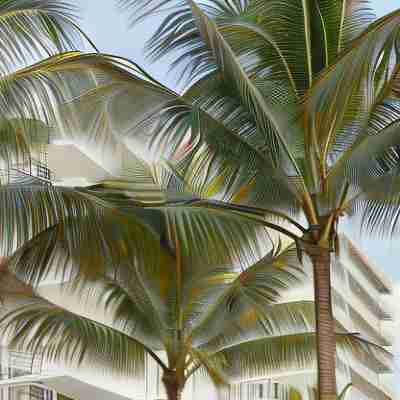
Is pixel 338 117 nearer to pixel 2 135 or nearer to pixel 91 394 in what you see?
pixel 2 135

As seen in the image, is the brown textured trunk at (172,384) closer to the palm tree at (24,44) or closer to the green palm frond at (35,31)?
the palm tree at (24,44)

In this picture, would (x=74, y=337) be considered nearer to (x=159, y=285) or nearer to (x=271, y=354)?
(x=159, y=285)

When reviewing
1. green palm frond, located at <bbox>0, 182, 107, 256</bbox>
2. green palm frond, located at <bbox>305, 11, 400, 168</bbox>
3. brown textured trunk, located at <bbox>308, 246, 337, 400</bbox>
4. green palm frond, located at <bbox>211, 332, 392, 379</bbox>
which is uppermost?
green palm frond, located at <bbox>305, 11, 400, 168</bbox>

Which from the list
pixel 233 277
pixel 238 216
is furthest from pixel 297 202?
pixel 233 277

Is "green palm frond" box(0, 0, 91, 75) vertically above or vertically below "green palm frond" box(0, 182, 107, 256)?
above

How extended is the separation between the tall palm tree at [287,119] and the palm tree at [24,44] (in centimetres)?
97

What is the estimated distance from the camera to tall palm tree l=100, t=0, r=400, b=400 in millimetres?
13484

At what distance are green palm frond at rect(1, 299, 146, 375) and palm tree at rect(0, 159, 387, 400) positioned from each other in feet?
0.05

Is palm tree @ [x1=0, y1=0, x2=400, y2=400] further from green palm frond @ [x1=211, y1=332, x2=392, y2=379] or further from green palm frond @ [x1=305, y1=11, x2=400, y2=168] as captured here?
green palm frond @ [x1=211, y1=332, x2=392, y2=379]

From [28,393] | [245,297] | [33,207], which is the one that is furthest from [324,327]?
[28,393]

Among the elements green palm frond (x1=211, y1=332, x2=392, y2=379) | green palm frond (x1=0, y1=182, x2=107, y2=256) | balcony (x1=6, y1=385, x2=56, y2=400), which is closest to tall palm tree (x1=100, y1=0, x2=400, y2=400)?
green palm frond (x1=0, y1=182, x2=107, y2=256)

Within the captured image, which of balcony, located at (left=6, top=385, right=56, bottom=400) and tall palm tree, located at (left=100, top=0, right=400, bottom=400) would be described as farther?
balcony, located at (left=6, top=385, right=56, bottom=400)

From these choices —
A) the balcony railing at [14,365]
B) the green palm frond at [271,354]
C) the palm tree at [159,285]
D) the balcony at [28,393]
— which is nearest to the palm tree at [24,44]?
the palm tree at [159,285]

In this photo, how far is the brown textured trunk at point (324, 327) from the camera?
1359 cm
